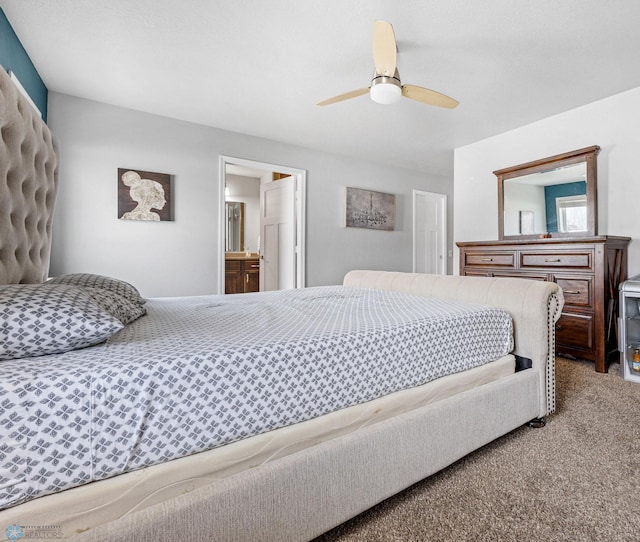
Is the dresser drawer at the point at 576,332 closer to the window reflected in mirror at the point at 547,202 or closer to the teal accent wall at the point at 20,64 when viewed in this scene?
the window reflected in mirror at the point at 547,202

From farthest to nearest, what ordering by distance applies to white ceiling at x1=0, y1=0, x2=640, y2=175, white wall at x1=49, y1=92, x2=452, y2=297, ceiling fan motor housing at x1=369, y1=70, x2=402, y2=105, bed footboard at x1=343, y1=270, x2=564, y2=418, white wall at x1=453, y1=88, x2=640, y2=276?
white wall at x1=49, y1=92, x2=452, y2=297
white wall at x1=453, y1=88, x2=640, y2=276
ceiling fan motor housing at x1=369, y1=70, x2=402, y2=105
white ceiling at x1=0, y1=0, x2=640, y2=175
bed footboard at x1=343, y1=270, x2=564, y2=418

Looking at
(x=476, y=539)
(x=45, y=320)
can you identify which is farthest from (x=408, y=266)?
(x=45, y=320)

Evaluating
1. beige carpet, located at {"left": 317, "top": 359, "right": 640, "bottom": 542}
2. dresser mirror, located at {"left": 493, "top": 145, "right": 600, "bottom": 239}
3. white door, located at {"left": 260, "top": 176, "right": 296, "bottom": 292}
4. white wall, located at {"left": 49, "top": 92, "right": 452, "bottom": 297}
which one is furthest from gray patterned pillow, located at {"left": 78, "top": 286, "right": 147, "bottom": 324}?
dresser mirror, located at {"left": 493, "top": 145, "right": 600, "bottom": 239}

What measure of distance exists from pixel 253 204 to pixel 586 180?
4549 mm

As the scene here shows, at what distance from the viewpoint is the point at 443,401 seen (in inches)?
51.5

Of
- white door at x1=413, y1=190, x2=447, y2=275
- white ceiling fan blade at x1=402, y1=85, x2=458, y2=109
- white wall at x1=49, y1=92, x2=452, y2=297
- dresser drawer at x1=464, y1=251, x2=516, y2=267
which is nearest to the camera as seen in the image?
white ceiling fan blade at x1=402, y1=85, x2=458, y2=109

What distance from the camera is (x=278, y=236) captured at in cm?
454

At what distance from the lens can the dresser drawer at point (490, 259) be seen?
332cm

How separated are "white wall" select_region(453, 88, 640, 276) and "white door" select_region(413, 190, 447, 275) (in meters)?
1.30

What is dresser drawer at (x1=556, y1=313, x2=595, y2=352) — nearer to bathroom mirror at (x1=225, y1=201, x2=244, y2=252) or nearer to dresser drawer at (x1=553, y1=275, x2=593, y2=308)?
dresser drawer at (x1=553, y1=275, x2=593, y2=308)

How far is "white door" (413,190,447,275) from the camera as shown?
5449 millimetres

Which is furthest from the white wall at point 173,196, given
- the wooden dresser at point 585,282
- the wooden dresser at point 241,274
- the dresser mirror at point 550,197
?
the wooden dresser at point 585,282

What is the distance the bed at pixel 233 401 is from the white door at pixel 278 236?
2.72m

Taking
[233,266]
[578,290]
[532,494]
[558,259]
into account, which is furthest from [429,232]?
[532,494]
